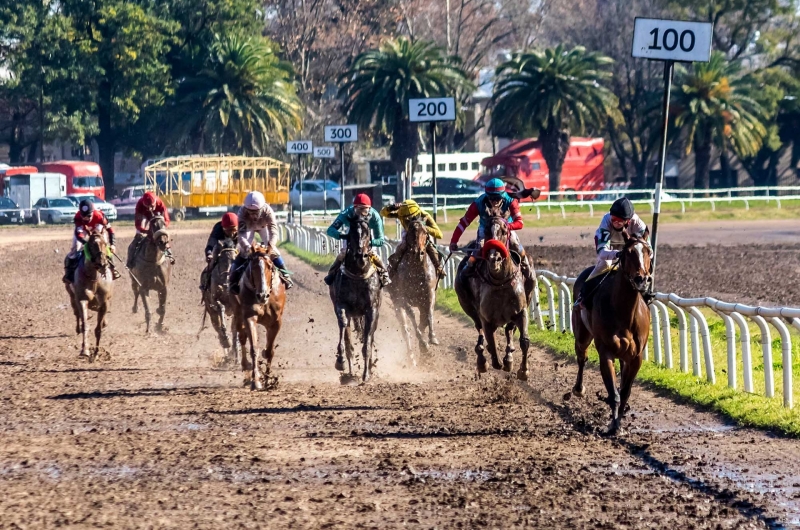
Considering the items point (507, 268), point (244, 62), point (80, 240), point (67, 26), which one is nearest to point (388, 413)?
point (507, 268)

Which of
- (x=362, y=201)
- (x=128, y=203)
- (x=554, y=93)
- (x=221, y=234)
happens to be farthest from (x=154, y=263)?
(x=128, y=203)

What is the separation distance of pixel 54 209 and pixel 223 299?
4679 cm

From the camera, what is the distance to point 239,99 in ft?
223

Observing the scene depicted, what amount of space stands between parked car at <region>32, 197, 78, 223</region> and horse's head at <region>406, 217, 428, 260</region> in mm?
46175

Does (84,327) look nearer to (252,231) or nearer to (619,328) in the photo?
(252,231)

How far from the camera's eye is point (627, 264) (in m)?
10.3

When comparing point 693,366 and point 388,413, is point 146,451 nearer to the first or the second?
point 388,413

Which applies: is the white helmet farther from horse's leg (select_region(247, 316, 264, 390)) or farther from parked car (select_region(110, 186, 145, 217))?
parked car (select_region(110, 186, 145, 217))

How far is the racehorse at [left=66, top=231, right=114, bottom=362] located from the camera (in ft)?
53.6

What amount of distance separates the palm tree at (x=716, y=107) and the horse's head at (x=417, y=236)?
43961 millimetres

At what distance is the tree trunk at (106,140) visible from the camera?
73.7 m

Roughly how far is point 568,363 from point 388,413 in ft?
14.4

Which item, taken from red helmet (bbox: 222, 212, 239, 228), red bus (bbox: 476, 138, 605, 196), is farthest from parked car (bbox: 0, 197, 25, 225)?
red helmet (bbox: 222, 212, 239, 228)

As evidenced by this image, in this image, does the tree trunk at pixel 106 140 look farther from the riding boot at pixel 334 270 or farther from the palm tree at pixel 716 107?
the riding boot at pixel 334 270
